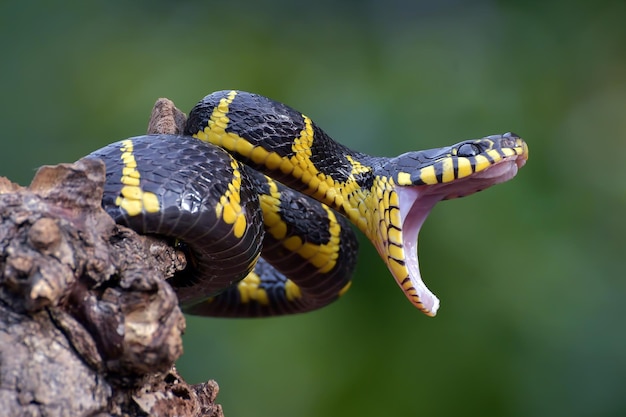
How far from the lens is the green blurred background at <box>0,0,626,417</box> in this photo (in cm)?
447

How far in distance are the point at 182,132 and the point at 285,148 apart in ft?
1.37

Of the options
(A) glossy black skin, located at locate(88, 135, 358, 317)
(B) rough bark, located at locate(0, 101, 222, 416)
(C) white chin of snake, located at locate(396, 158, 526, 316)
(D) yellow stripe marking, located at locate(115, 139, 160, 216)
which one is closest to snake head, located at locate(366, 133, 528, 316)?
(C) white chin of snake, located at locate(396, 158, 526, 316)

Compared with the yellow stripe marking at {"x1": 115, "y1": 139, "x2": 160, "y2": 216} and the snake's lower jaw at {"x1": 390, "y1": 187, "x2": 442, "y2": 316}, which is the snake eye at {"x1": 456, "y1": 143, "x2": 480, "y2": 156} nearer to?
the snake's lower jaw at {"x1": 390, "y1": 187, "x2": 442, "y2": 316}

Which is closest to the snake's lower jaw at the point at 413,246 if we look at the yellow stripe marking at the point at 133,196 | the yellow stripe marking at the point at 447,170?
the yellow stripe marking at the point at 447,170

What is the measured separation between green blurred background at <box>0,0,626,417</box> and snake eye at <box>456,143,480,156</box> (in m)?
1.53

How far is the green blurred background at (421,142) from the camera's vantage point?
4469 millimetres

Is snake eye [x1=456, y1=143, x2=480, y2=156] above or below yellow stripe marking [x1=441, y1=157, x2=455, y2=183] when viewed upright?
above

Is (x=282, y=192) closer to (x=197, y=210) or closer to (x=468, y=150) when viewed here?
(x=468, y=150)

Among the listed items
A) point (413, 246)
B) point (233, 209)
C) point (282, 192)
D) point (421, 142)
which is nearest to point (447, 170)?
point (413, 246)

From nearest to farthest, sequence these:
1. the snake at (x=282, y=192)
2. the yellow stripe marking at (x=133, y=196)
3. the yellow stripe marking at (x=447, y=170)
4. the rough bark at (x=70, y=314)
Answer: the rough bark at (x=70, y=314)
the yellow stripe marking at (x=133, y=196)
the snake at (x=282, y=192)
the yellow stripe marking at (x=447, y=170)

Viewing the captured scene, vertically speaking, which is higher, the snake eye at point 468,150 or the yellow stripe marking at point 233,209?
the snake eye at point 468,150

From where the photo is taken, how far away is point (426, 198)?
10.3 ft

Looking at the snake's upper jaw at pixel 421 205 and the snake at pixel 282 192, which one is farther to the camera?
the snake's upper jaw at pixel 421 205

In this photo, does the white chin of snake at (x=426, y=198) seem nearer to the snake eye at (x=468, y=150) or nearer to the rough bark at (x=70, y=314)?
the snake eye at (x=468, y=150)
